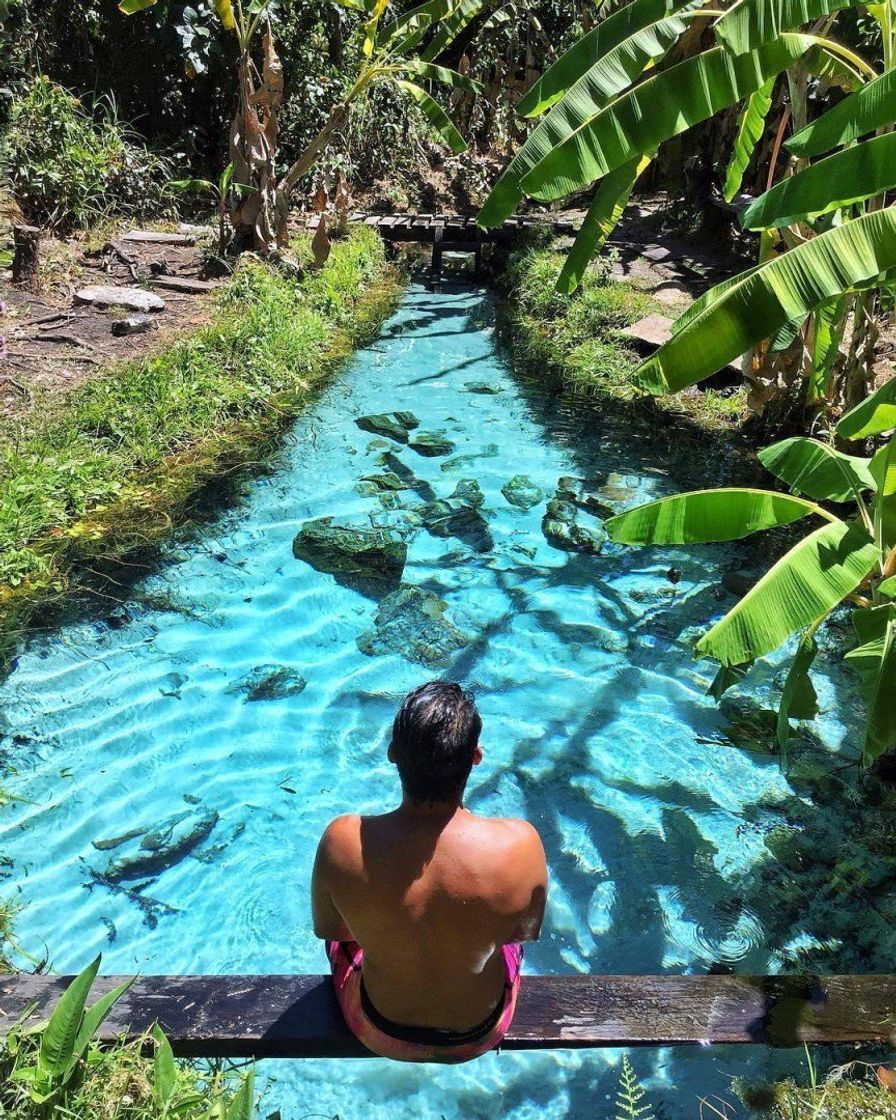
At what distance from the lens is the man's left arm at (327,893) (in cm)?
221

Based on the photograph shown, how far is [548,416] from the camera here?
8.87 meters

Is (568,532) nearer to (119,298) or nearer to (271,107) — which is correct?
(119,298)

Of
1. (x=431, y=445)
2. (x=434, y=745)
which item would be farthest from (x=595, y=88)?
(x=431, y=445)

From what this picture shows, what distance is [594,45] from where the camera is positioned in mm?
4312

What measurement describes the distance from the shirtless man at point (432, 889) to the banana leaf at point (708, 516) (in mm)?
1661

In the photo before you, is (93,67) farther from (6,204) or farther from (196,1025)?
(196,1025)

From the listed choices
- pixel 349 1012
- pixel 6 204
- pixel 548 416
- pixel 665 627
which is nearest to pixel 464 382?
pixel 548 416

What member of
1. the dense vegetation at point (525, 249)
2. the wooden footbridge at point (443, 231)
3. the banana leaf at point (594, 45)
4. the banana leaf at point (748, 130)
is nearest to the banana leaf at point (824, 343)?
the dense vegetation at point (525, 249)

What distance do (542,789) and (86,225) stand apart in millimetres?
9682

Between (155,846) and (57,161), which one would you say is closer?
(155,846)

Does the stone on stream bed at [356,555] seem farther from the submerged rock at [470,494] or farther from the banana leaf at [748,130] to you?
the banana leaf at [748,130]

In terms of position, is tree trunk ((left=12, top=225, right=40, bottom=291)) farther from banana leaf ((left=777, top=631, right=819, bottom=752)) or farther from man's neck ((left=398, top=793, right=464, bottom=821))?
man's neck ((left=398, top=793, right=464, bottom=821))

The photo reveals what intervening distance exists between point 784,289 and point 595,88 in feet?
5.31

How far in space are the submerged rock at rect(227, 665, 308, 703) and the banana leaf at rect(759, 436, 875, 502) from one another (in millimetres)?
2811
